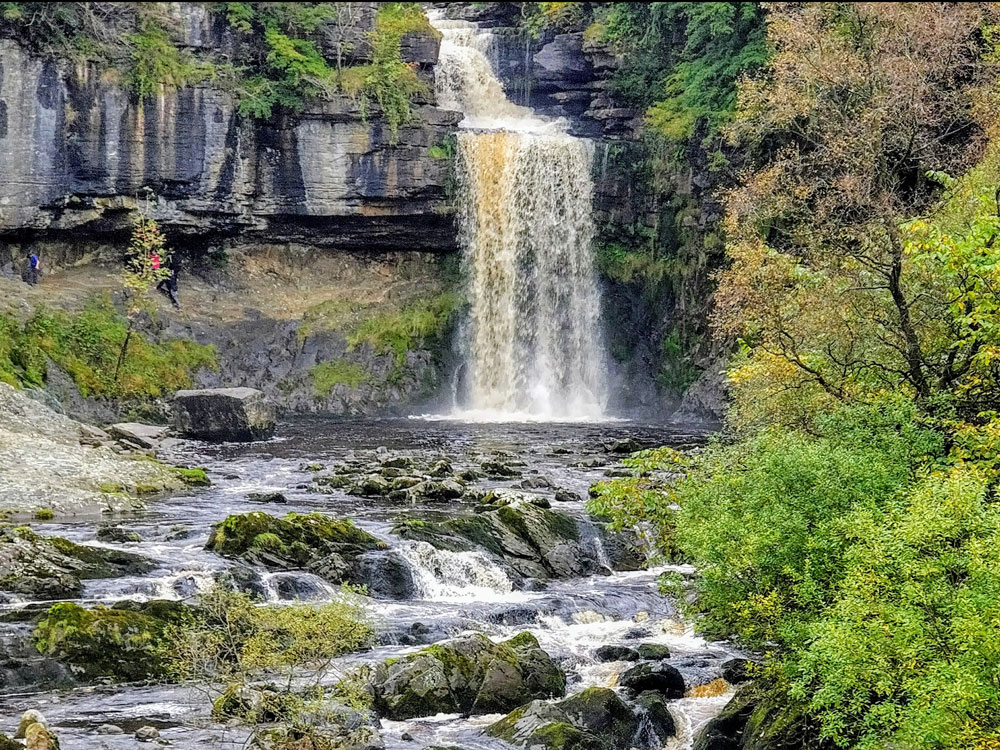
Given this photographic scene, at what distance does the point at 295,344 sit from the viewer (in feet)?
161

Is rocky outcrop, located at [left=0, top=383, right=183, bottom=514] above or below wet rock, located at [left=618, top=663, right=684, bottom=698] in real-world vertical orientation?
above

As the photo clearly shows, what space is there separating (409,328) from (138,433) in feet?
52.3

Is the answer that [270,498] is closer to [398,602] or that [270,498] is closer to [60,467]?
[60,467]

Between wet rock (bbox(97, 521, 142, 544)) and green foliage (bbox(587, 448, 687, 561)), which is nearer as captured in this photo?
green foliage (bbox(587, 448, 687, 561))

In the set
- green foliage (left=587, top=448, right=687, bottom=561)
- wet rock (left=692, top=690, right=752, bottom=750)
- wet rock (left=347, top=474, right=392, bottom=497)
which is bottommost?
wet rock (left=692, top=690, right=752, bottom=750)

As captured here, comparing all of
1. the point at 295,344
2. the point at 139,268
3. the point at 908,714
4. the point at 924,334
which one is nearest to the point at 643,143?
the point at 295,344

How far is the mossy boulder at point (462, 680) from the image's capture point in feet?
51.2

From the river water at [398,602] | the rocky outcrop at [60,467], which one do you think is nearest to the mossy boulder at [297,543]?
the river water at [398,602]

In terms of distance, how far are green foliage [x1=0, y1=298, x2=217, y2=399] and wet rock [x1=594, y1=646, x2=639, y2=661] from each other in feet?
90.8

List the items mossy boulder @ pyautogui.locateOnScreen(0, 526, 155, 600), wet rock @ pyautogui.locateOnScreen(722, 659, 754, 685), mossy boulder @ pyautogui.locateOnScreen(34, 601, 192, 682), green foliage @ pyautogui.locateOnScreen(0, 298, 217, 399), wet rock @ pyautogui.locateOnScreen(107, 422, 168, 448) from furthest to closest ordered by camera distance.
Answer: green foliage @ pyautogui.locateOnScreen(0, 298, 217, 399) < wet rock @ pyautogui.locateOnScreen(107, 422, 168, 448) < mossy boulder @ pyautogui.locateOnScreen(0, 526, 155, 600) < wet rock @ pyautogui.locateOnScreen(722, 659, 754, 685) < mossy boulder @ pyautogui.locateOnScreen(34, 601, 192, 682)

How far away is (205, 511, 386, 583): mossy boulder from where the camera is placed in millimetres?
21156

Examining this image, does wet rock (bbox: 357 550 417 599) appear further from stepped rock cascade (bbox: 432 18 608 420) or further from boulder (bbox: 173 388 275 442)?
stepped rock cascade (bbox: 432 18 608 420)

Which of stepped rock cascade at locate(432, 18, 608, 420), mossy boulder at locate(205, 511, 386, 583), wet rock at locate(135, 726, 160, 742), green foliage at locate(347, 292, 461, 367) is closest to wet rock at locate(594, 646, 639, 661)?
mossy boulder at locate(205, 511, 386, 583)

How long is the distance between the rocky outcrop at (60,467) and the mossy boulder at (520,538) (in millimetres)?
7803
